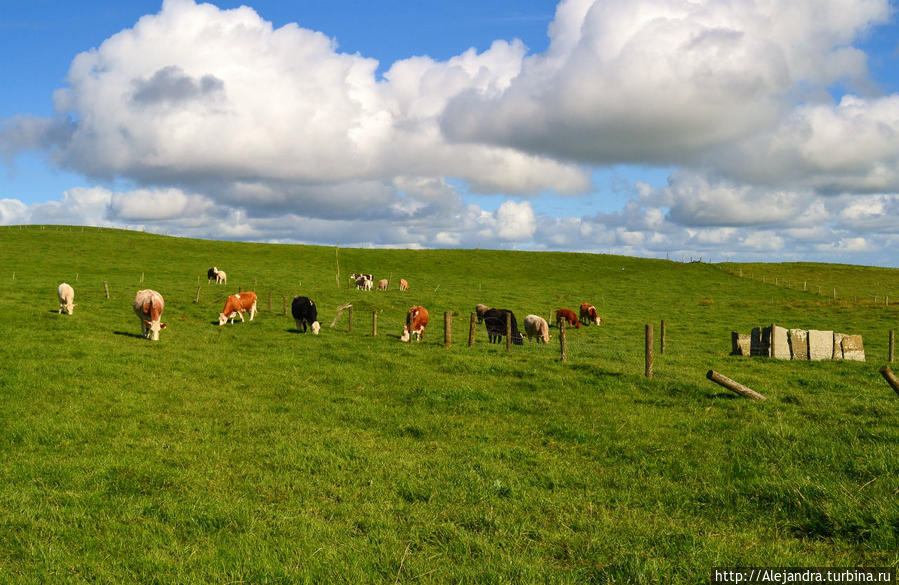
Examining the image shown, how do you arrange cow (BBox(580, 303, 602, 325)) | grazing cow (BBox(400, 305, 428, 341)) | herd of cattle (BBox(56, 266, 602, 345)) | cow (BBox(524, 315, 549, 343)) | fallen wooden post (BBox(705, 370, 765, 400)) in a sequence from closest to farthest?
1. fallen wooden post (BBox(705, 370, 765, 400))
2. herd of cattle (BBox(56, 266, 602, 345))
3. grazing cow (BBox(400, 305, 428, 341))
4. cow (BBox(524, 315, 549, 343))
5. cow (BBox(580, 303, 602, 325))

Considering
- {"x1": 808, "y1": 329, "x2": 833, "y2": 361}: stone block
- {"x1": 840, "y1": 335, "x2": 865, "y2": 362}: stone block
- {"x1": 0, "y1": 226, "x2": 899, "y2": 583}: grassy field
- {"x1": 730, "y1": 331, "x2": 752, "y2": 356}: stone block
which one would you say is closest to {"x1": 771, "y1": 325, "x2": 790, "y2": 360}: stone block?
{"x1": 808, "y1": 329, "x2": 833, "y2": 361}: stone block

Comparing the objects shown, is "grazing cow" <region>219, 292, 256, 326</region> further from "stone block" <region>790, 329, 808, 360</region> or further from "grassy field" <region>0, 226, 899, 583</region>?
"stone block" <region>790, 329, 808, 360</region>

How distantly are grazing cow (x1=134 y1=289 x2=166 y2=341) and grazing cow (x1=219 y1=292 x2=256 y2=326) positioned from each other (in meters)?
5.05

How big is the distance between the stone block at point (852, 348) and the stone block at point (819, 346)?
1.72ft

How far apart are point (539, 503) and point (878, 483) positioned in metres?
4.58

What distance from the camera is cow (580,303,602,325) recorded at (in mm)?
37719

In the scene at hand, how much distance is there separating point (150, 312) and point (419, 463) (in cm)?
1704

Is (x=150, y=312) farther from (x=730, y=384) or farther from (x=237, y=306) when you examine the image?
(x=730, y=384)

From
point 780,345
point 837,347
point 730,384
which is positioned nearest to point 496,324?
point 780,345

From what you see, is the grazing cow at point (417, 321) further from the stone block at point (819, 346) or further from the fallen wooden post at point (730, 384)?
the stone block at point (819, 346)

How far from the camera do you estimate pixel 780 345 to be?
68.1 feet

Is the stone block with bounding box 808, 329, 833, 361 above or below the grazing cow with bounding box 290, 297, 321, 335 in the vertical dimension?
below

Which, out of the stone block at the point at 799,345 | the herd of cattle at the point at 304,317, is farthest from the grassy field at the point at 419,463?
the herd of cattle at the point at 304,317

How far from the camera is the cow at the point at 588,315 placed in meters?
37.7
